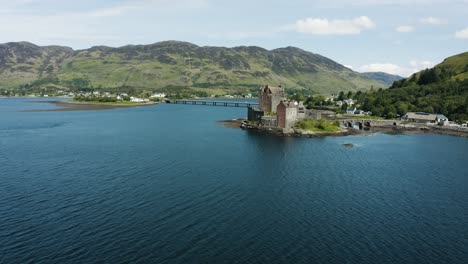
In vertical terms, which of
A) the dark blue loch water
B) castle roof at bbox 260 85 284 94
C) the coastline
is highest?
castle roof at bbox 260 85 284 94

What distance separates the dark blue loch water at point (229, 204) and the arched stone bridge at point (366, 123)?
47.5m

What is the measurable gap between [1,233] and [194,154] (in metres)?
46.4

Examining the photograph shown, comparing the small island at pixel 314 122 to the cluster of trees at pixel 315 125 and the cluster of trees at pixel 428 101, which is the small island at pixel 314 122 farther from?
the cluster of trees at pixel 428 101

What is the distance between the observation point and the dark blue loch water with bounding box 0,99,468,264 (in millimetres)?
37344

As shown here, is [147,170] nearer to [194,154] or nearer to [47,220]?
[194,154]

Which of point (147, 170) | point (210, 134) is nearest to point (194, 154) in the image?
point (147, 170)

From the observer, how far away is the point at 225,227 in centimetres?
4278

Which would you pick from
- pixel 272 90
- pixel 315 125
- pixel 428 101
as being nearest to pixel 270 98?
pixel 272 90

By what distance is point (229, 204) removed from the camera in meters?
50.3

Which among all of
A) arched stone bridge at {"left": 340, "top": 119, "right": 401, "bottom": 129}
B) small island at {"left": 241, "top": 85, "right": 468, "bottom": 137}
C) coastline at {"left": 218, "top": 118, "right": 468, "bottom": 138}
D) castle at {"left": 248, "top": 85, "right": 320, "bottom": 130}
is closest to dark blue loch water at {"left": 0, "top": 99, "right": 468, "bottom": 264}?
coastline at {"left": 218, "top": 118, "right": 468, "bottom": 138}

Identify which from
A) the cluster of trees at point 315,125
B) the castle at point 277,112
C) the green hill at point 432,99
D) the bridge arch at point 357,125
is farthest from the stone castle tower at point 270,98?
the green hill at point 432,99

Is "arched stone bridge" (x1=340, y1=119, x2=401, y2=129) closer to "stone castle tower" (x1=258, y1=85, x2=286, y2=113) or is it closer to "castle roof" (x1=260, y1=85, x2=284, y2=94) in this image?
"stone castle tower" (x1=258, y1=85, x2=286, y2=113)

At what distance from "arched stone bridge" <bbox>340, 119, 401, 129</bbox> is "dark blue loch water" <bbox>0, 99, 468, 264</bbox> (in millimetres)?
47508

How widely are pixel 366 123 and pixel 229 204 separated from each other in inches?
4214
